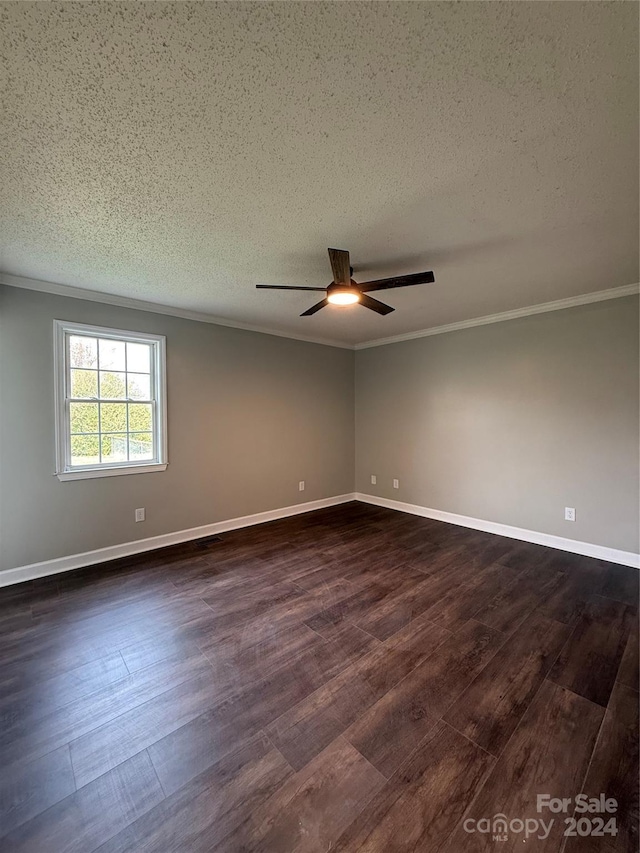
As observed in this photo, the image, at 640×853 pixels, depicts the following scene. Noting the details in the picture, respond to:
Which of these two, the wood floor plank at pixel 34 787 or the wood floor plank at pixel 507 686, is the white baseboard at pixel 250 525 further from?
the wood floor plank at pixel 34 787

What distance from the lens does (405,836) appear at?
3.73 ft

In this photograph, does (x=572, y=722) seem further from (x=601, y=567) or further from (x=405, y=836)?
(x=601, y=567)

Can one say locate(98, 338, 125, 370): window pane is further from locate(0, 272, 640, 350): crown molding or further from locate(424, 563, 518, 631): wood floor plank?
locate(424, 563, 518, 631): wood floor plank

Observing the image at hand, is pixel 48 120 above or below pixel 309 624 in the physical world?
above

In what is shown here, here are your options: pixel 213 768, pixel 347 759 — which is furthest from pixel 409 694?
pixel 213 768

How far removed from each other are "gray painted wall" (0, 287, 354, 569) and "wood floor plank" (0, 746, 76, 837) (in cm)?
207

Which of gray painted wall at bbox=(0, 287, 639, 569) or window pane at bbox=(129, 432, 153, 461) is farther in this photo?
window pane at bbox=(129, 432, 153, 461)

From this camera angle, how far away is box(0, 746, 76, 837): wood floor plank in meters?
1.21

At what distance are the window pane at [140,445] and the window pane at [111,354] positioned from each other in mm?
716

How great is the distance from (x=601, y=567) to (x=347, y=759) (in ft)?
9.91

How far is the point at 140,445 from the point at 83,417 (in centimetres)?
58

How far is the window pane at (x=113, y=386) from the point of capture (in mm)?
3356

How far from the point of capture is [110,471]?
3.33 m

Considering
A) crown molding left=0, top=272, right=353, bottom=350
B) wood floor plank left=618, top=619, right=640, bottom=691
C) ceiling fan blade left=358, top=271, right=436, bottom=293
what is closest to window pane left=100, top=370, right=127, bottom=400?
crown molding left=0, top=272, right=353, bottom=350
